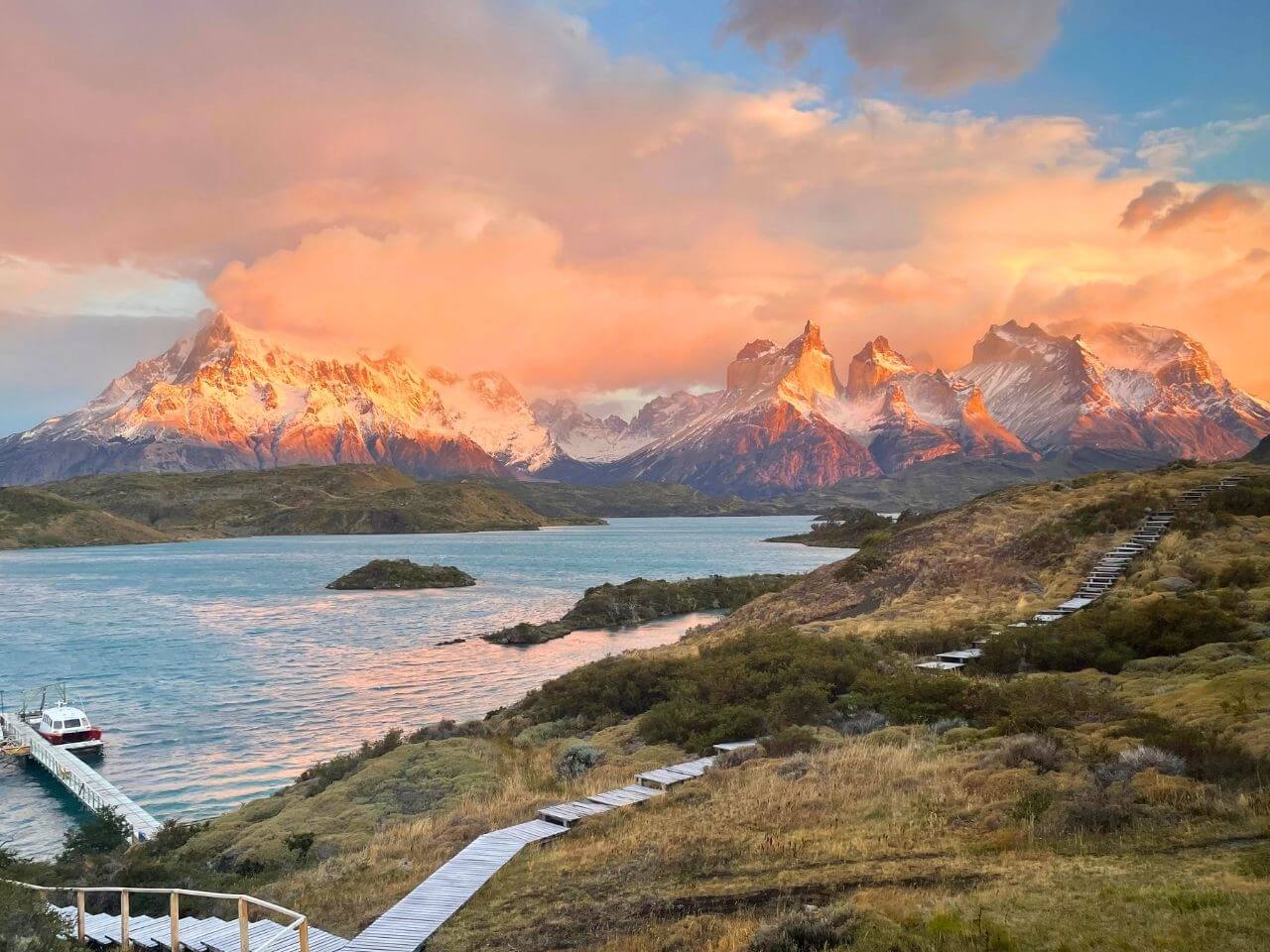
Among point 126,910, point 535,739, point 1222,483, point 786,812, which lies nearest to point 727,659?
point 535,739

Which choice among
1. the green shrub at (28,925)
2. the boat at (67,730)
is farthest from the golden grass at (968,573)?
the boat at (67,730)

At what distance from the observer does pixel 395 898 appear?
1734cm

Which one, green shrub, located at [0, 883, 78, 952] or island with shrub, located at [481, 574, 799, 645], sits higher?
green shrub, located at [0, 883, 78, 952]

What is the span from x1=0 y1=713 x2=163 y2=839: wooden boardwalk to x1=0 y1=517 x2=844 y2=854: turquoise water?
724 mm

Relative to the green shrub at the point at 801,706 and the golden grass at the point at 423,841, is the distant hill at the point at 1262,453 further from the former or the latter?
the golden grass at the point at 423,841

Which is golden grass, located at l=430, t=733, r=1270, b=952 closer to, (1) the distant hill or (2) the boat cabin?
(2) the boat cabin

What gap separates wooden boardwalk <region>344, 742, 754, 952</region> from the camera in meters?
14.7

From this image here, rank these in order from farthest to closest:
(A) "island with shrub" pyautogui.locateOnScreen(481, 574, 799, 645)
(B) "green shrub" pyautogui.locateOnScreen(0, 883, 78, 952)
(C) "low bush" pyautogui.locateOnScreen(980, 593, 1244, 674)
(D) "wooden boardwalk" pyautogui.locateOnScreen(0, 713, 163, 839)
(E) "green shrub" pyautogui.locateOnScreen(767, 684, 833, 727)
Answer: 1. (A) "island with shrub" pyautogui.locateOnScreen(481, 574, 799, 645)
2. (D) "wooden boardwalk" pyautogui.locateOnScreen(0, 713, 163, 839)
3. (C) "low bush" pyautogui.locateOnScreen(980, 593, 1244, 674)
4. (E) "green shrub" pyautogui.locateOnScreen(767, 684, 833, 727)
5. (B) "green shrub" pyautogui.locateOnScreen(0, 883, 78, 952)

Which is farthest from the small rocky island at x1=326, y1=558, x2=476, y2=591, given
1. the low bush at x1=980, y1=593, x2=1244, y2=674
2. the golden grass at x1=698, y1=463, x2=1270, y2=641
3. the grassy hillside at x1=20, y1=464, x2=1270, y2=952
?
the low bush at x1=980, y1=593, x2=1244, y2=674

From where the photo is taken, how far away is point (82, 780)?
4019 centimetres

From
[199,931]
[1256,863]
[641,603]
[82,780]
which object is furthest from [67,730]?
[641,603]

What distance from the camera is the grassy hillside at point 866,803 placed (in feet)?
42.1

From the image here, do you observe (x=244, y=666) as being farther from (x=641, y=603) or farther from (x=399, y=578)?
(x=399, y=578)

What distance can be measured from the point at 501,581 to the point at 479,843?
13006 centimetres
